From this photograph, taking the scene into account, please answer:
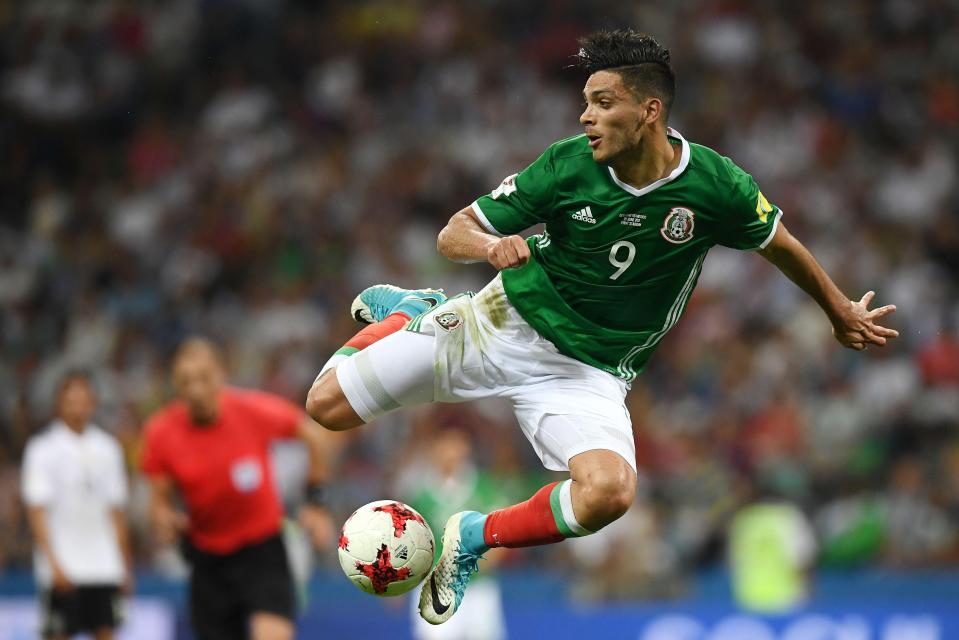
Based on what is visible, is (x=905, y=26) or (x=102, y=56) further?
(x=102, y=56)

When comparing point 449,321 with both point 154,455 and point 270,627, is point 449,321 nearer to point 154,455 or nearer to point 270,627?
point 270,627

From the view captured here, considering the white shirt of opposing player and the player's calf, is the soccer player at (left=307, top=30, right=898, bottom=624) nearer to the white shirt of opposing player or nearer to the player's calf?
the player's calf

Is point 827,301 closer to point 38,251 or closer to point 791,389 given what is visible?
point 791,389

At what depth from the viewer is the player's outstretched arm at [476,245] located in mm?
5004

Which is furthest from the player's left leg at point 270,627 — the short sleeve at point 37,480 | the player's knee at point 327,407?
the player's knee at point 327,407

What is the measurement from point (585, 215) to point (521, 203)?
0.84 ft

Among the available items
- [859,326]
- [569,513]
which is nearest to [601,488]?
[569,513]

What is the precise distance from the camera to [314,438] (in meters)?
8.16

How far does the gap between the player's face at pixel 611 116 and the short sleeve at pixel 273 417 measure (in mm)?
3442

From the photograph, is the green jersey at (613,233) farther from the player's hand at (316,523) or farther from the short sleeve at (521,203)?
the player's hand at (316,523)

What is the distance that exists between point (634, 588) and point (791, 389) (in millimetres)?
2232

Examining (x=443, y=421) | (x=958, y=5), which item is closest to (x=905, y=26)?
(x=958, y=5)

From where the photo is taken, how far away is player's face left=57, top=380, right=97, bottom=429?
936 cm

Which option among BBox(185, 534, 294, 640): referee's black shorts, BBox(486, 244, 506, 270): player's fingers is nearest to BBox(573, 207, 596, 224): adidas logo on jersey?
BBox(486, 244, 506, 270): player's fingers
